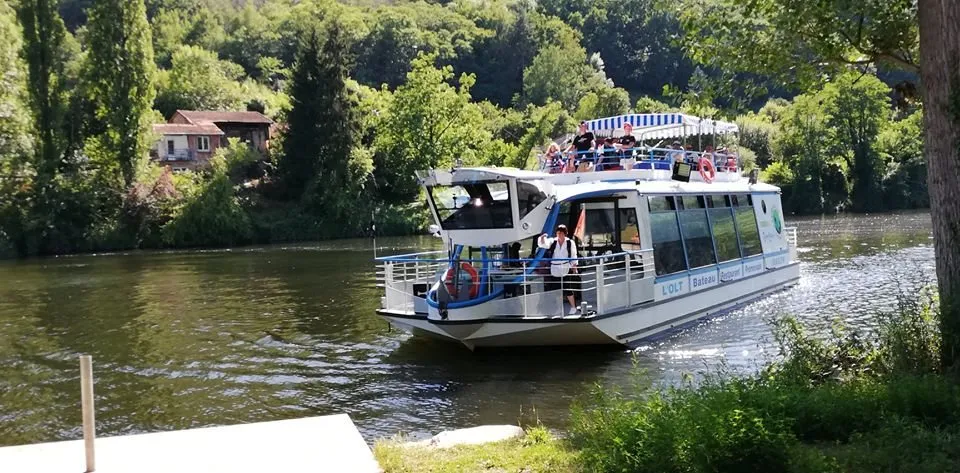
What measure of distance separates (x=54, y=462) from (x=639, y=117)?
17.9 metres

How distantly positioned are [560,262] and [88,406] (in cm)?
948

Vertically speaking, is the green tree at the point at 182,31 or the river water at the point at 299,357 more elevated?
the green tree at the point at 182,31

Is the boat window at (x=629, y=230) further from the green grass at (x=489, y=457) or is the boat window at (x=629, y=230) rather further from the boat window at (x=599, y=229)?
the green grass at (x=489, y=457)

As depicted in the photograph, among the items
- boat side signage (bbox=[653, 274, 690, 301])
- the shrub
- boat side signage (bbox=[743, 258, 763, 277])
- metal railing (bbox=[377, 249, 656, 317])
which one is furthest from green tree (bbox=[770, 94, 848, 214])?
metal railing (bbox=[377, 249, 656, 317])

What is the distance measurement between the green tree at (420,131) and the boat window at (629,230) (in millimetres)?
48487

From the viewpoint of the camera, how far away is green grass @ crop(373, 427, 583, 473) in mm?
7344

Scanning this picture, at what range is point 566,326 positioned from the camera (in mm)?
15188

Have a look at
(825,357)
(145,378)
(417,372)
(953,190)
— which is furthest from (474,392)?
(953,190)

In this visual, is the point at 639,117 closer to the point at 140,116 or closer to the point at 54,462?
the point at 54,462

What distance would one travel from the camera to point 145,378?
1565cm

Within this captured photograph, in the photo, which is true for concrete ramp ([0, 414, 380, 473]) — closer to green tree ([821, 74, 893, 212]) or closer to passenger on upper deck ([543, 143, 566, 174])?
passenger on upper deck ([543, 143, 566, 174])

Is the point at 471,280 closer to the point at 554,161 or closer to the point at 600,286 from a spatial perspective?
the point at 600,286

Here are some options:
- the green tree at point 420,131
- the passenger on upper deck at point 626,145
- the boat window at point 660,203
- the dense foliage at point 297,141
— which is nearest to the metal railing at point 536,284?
the boat window at point 660,203

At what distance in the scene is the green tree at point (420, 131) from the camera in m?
66.1
